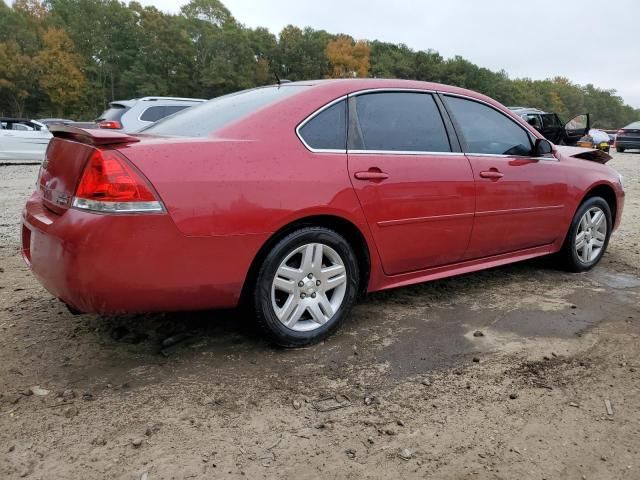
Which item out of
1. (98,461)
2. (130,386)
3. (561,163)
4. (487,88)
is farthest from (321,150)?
(487,88)

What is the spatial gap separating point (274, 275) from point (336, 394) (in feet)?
2.21

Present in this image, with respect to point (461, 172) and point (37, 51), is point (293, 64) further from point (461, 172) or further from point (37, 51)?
point (461, 172)

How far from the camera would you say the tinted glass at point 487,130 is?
376cm

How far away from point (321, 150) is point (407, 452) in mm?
1587

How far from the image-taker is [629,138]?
2167 cm

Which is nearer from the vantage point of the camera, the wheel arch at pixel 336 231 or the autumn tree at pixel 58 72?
the wheel arch at pixel 336 231

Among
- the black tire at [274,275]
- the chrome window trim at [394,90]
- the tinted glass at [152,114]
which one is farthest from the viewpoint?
the tinted glass at [152,114]

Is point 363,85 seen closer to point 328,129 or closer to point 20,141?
point 328,129

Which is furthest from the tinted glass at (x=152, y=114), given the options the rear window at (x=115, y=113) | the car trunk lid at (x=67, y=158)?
the car trunk lid at (x=67, y=158)

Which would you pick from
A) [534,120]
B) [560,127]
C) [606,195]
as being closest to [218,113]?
[606,195]

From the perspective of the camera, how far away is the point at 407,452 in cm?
209

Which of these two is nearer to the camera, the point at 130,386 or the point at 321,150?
the point at 130,386

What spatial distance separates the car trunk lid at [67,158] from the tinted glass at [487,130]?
7.27 ft

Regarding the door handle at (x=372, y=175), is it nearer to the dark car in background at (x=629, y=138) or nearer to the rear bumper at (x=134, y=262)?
the rear bumper at (x=134, y=262)
